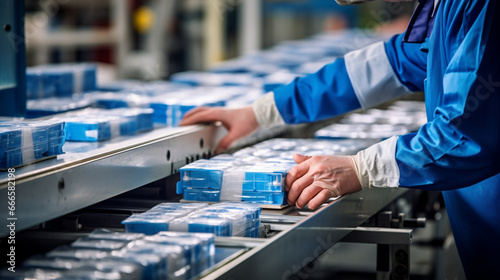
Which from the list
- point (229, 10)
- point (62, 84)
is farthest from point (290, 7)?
point (62, 84)

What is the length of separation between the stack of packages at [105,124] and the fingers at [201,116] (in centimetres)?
14

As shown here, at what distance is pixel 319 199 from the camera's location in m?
1.95

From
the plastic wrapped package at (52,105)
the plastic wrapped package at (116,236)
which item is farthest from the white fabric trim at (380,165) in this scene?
the plastic wrapped package at (52,105)

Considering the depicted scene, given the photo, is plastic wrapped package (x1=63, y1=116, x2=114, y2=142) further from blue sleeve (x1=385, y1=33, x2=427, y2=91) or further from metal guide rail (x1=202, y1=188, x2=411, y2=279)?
blue sleeve (x1=385, y1=33, x2=427, y2=91)

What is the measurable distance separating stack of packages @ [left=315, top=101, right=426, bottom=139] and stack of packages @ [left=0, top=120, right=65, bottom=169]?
1334mm

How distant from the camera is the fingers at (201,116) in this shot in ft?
8.51

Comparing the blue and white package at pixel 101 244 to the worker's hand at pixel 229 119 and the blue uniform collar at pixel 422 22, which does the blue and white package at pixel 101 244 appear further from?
the blue uniform collar at pixel 422 22

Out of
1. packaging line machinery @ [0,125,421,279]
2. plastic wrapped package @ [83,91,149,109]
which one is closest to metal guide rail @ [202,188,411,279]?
packaging line machinery @ [0,125,421,279]

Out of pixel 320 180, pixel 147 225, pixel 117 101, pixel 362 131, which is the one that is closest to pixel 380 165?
pixel 320 180

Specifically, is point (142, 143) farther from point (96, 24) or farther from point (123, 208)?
point (96, 24)

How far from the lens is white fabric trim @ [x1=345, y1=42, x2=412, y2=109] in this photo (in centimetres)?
269

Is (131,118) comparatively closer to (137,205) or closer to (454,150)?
(137,205)

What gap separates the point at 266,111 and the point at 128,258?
4.61 ft

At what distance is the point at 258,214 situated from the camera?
1.84 m
